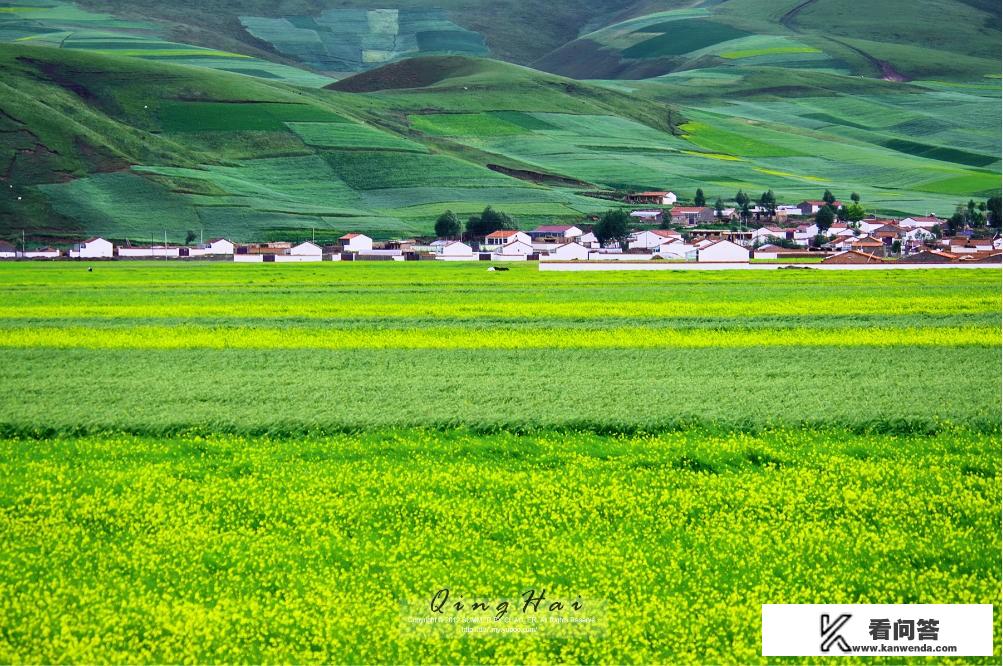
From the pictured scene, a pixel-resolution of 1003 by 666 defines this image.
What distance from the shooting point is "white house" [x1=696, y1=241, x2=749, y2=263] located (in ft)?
348

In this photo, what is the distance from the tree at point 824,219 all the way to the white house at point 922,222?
1002cm

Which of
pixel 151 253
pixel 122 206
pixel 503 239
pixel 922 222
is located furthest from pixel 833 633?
pixel 922 222

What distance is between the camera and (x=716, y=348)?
3036 cm

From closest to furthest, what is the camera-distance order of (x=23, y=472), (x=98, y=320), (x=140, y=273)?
(x=23, y=472) → (x=98, y=320) → (x=140, y=273)

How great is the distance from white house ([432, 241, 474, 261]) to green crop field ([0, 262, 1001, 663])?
95.0m

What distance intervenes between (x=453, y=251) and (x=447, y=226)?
17.9m

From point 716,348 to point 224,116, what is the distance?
184408 millimetres

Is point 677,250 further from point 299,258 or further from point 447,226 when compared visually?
point 299,258

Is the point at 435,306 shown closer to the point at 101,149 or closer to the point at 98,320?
the point at 98,320

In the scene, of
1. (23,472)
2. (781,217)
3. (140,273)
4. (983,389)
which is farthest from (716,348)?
(781,217)

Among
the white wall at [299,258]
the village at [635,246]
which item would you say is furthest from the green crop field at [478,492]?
the white wall at [299,258]

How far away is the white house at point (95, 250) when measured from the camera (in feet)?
421

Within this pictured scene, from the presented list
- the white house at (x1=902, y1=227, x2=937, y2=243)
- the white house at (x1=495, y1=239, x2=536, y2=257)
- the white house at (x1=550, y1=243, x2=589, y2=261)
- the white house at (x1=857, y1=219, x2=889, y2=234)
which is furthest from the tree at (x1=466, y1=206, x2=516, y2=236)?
the white house at (x1=902, y1=227, x2=937, y2=243)

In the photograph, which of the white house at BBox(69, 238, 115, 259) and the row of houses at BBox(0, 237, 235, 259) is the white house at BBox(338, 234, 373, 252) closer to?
the row of houses at BBox(0, 237, 235, 259)
